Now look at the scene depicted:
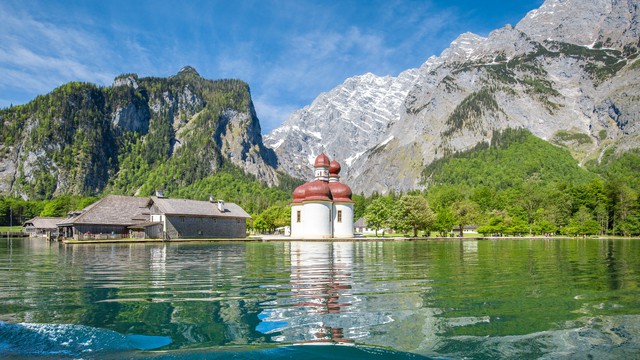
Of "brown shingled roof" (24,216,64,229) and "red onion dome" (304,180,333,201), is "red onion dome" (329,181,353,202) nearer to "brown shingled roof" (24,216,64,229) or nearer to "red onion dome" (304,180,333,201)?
"red onion dome" (304,180,333,201)

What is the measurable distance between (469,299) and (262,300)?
5.81m

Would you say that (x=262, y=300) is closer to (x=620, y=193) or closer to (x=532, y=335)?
(x=532, y=335)

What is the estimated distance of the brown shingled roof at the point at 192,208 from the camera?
2894 inches

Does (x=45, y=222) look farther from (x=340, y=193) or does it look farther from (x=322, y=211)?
(x=340, y=193)

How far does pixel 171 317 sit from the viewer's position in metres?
10.3

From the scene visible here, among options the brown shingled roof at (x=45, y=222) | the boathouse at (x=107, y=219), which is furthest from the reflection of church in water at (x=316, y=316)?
the brown shingled roof at (x=45, y=222)

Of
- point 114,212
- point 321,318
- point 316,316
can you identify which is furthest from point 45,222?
point 321,318

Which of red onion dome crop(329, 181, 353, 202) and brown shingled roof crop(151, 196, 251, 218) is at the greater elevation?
red onion dome crop(329, 181, 353, 202)

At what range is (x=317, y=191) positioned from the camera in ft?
248

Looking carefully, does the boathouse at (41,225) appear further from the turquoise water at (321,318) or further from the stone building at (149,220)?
the turquoise water at (321,318)

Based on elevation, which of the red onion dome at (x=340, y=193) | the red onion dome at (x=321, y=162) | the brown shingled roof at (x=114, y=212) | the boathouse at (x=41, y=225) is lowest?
the boathouse at (x=41, y=225)

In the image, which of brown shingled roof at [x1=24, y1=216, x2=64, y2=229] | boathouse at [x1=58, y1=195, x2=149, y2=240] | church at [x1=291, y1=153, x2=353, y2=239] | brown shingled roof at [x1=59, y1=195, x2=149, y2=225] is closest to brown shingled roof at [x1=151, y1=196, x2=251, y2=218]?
brown shingled roof at [x1=59, y1=195, x2=149, y2=225]

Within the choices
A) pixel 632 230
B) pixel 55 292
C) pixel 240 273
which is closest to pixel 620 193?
pixel 632 230

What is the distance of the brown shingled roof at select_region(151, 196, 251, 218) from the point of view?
7350 centimetres
